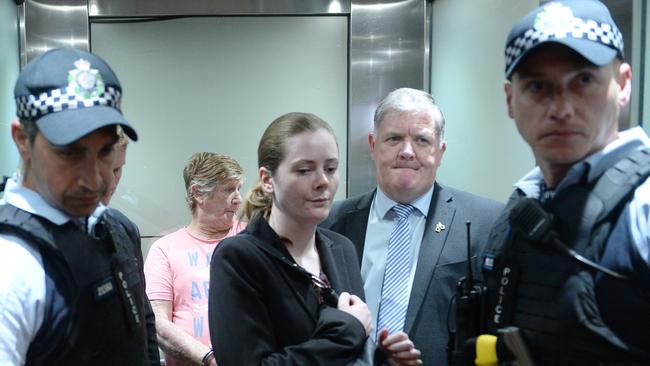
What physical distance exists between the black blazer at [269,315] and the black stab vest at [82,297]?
0.19m

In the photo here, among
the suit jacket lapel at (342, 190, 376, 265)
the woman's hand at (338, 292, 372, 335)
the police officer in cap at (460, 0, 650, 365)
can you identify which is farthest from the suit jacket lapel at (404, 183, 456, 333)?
the police officer in cap at (460, 0, 650, 365)

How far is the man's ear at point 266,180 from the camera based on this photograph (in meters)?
1.62

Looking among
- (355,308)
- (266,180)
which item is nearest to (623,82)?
(355,308)

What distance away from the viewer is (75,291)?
1.13 m

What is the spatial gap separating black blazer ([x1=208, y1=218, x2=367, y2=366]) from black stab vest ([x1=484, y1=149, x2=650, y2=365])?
1.41 ft

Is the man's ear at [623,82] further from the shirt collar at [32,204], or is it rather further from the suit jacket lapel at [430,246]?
the shirt collar at [32,204]

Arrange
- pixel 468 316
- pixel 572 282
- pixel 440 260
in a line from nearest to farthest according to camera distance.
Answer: pixel 572 282, pixel 468 316, pixel 440 260

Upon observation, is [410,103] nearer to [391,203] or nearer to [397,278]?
[391,203]

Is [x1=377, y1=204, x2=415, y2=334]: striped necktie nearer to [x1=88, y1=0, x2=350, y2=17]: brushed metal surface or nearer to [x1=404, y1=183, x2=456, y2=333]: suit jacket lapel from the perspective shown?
[x1=404, y1=183, x2=456, y2=333]: suit jacket lapel

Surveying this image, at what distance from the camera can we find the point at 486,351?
112cm

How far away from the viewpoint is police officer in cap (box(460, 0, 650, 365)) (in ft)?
3.02

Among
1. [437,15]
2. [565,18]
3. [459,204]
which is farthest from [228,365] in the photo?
[437,15]

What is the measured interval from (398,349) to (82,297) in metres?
0.76

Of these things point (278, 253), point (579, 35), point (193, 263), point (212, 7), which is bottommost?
point (193, 263)
